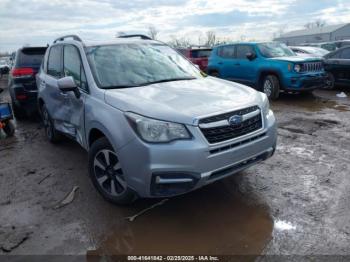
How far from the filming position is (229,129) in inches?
131

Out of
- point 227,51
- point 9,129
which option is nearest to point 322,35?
point 227,51

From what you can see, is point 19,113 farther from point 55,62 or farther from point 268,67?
point 268,67

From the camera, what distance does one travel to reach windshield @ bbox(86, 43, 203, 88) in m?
4.10

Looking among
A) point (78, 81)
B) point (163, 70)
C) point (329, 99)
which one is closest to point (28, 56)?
point (78, 81)

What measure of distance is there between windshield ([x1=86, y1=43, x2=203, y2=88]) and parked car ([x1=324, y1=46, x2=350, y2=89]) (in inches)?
306

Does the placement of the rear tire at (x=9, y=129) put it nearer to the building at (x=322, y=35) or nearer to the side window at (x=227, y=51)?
the side window at (x=227, y=51)

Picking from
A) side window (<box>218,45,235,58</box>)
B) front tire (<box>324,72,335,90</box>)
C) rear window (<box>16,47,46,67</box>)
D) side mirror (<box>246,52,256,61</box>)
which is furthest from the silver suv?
front tire (<box>324,72,335,90</box>)

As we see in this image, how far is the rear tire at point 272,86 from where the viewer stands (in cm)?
1011

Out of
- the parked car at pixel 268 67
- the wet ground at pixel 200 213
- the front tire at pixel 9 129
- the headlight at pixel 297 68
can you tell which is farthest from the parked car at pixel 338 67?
the front tire at pixel 9 129

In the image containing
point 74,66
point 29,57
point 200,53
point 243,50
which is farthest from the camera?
point 200,53

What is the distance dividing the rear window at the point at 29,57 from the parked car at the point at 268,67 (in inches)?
242

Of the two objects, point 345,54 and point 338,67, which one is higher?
point 345,54

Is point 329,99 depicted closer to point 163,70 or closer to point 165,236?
point 163,70

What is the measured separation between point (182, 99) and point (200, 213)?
1.23 metres
